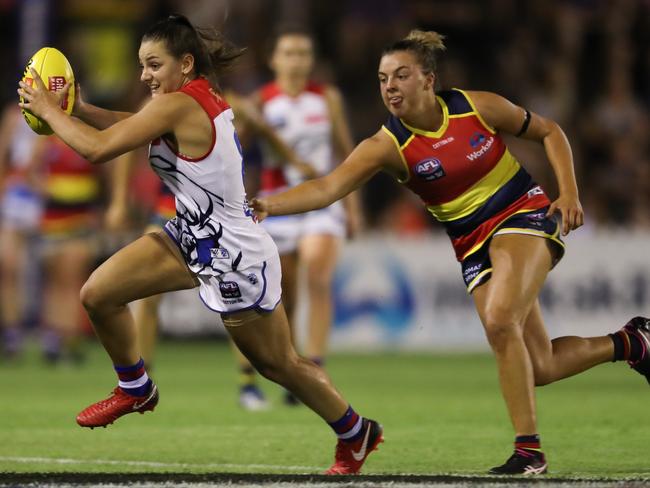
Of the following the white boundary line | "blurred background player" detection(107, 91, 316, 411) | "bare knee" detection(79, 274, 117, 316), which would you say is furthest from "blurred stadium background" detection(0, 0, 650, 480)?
"bare knee" detection(79, 274, 117, 316)

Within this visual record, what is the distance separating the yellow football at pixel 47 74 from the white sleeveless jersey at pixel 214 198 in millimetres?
502

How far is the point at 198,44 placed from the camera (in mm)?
6379

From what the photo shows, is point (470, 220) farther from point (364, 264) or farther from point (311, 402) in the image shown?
point (364, 264)

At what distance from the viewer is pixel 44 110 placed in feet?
19.9

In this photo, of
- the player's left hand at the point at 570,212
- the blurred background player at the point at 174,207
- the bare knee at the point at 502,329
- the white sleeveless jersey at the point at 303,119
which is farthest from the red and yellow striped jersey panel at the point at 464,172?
the white sleeveless jersey at the point at 303,119

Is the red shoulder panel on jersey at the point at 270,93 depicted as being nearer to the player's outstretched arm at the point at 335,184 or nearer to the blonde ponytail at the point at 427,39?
the blonde ponytail at the point at 427,39

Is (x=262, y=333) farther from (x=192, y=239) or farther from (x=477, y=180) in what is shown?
(x=477, y=180)

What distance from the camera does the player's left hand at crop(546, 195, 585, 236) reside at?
6.45 m

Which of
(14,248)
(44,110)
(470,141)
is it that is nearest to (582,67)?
(14,248)

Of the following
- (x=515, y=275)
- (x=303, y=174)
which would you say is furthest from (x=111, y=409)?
(x=303, y=174)

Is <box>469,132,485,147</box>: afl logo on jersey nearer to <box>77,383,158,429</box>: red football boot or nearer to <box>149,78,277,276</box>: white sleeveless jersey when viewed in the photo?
<box>149,78,277,276</box>: white sleeveless jersey

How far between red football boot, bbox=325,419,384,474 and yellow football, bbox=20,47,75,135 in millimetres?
2030

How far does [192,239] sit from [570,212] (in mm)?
1783

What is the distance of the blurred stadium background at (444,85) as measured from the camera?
15.3 meters
